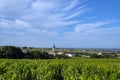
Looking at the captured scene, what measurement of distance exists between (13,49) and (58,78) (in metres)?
46.1

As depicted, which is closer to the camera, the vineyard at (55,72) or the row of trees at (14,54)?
the vineyard at (55,72)

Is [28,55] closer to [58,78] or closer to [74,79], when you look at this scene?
[58,78]

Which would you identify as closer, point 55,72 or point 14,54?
point 55,72

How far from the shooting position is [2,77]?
1261 cm

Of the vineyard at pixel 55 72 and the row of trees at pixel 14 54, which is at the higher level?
the row of trees at pixel 14 54

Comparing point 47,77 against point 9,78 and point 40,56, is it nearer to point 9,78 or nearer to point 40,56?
point 9,78

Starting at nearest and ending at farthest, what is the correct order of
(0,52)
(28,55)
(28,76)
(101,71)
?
(28,76) < (101,71) < (0,52) < (28,55)

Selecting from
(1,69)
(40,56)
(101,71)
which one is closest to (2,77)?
(1,69)

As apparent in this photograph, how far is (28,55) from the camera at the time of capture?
63.5 metres

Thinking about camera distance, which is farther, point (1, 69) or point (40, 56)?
point (40, 56)

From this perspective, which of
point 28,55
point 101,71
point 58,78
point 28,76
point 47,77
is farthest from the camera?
point 28,55

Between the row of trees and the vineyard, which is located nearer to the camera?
the vineyard

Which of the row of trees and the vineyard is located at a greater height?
the row of trees

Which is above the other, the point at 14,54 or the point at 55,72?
the point at 14,54
